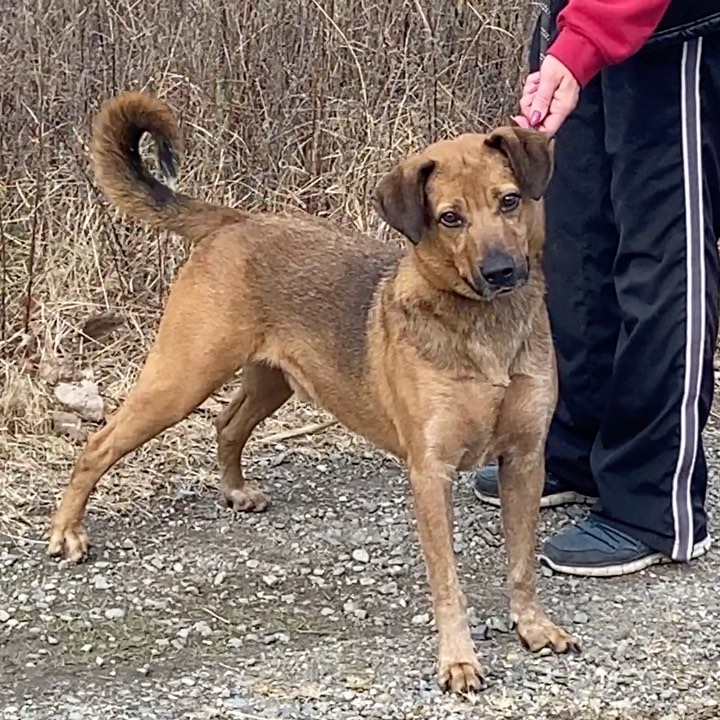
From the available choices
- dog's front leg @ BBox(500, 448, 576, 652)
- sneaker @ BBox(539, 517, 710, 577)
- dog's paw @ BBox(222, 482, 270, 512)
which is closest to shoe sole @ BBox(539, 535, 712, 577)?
sneaker @ BBox(539, 517, 710, 577)

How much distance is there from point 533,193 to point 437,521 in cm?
91

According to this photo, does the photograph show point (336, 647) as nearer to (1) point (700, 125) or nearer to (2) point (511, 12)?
(1) point (700, 125)

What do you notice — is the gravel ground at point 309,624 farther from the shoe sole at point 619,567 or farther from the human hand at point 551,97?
the human hand at point 551,97

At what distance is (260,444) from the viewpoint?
5.61 meters

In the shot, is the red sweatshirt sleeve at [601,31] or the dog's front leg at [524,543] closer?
the red sweatshirt sleeve at [601,31]

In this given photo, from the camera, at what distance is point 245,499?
5004 mm

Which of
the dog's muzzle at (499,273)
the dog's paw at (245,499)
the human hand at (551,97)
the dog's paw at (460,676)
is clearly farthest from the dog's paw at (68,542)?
the human hand at (551,97)

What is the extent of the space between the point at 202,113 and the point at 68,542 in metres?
2.65

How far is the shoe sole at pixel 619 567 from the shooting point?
4.47 meters

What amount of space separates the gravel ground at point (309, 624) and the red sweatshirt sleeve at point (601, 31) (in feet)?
5.16

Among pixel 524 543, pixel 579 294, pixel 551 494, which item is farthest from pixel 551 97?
pixel 551 494

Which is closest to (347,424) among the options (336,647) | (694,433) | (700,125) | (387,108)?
(336,647)

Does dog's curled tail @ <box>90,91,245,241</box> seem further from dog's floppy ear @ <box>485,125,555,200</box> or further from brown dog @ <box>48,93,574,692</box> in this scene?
dog's floppy ear @ <box>485,125,555,200</box>

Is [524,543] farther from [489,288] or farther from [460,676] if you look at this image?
[489,288]
